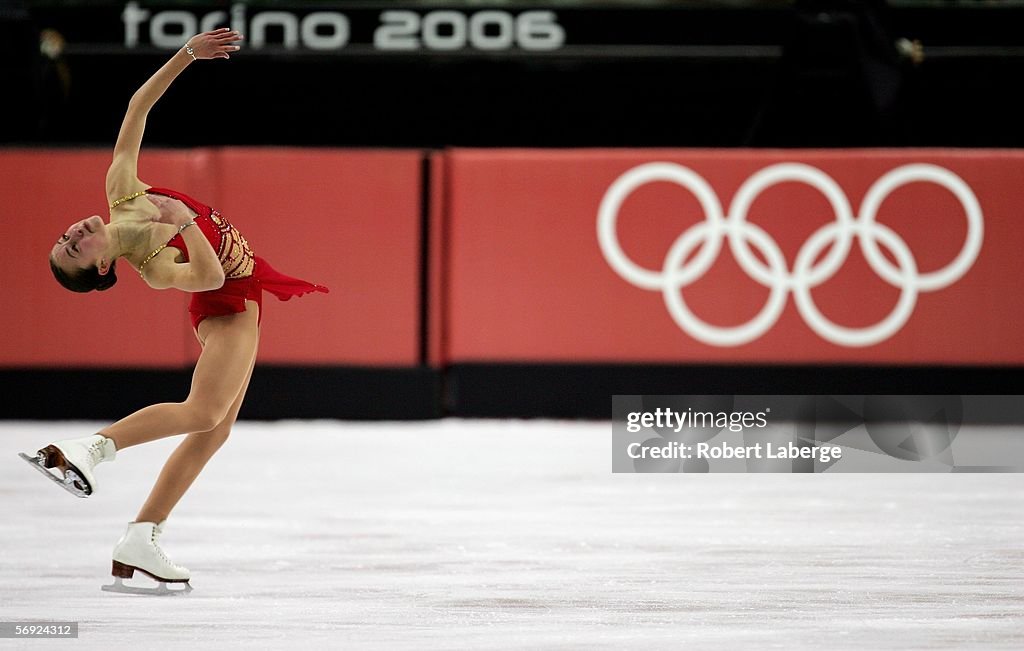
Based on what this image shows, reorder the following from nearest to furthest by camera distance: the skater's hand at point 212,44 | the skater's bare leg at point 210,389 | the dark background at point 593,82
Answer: the skater's bare leg at point 210,389, the skater's hand at point 212,44, the dark background at point 593,82

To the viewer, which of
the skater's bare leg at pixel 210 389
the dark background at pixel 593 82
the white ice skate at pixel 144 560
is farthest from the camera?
the dark background at pixel 593 82

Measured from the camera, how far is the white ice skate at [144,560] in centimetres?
417

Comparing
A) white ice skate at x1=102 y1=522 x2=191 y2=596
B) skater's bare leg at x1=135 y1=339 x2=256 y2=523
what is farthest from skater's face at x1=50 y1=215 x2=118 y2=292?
white ice skate at x1=102 y1=522 x2=191 y2=596

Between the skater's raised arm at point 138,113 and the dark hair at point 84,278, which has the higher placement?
the skater's raised arm at point 138,113

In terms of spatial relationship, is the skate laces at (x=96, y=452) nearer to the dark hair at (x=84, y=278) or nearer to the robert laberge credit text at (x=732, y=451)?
the dark hair at (x=84, y=278)

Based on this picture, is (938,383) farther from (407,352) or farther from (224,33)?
(224,33)

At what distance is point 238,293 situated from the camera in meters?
4.14

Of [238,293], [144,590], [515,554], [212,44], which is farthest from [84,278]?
[515,554]

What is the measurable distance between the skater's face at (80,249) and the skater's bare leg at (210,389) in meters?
0.40

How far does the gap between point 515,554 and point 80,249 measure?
1.82 metres

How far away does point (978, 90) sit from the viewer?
9.17 metres

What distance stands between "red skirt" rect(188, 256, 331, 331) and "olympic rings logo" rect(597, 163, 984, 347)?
416cm

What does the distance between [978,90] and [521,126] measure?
2.92m

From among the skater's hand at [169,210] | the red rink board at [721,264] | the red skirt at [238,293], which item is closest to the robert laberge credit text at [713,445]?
the red rink board at [721,264]
